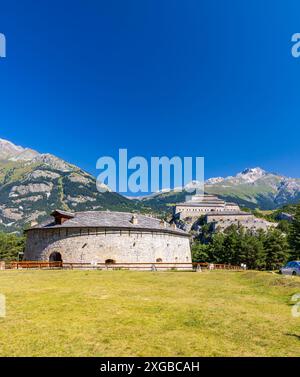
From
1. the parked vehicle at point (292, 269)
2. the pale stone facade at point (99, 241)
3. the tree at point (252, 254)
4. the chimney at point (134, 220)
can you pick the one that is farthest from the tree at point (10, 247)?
the parked vehicle at point (292, 269)

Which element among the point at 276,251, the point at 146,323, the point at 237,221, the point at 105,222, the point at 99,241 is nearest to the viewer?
the point at 146,323

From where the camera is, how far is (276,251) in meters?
71.2

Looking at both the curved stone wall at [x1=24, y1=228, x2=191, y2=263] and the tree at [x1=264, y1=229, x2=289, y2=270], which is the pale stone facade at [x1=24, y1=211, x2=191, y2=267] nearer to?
the curved stone wall at [x1=24, y1=228, x2=191, y2=263]

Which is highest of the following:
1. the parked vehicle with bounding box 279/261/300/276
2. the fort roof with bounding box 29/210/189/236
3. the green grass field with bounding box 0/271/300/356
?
the fort roof with bounding box 29/210/189/236

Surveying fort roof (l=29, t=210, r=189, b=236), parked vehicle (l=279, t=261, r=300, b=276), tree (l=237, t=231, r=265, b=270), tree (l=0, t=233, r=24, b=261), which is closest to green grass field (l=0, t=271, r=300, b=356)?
parked vehicle (l=279, t=261, r=300, b=276)

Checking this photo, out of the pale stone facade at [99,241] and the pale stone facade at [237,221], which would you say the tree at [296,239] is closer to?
the pale stone facade at [99,241]

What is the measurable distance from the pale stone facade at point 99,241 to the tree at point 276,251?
37350mm

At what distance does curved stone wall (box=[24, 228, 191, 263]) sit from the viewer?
1551 inches

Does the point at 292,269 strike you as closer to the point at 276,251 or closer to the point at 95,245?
the point at 95,245

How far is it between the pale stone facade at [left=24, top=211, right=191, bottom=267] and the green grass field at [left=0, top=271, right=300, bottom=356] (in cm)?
2072

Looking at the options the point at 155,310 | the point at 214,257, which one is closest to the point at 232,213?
the point at 214,257

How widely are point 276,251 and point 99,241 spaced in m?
48.1

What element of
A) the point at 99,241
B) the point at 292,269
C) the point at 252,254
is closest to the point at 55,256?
the point at 99,241
